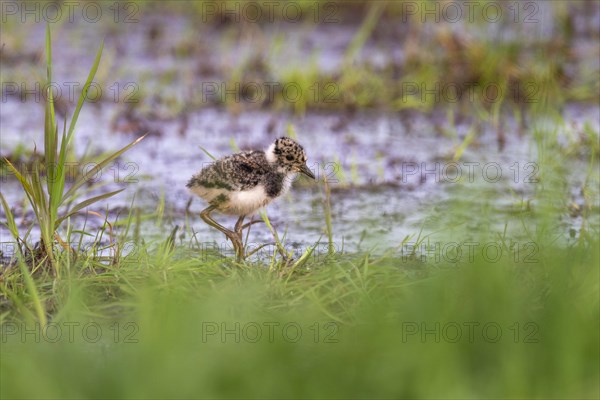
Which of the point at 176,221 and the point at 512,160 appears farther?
the point at 512,160

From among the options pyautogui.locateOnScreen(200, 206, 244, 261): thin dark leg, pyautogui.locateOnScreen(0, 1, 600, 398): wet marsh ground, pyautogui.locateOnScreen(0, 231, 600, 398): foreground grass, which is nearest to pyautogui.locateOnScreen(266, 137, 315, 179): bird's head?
pyautogui.locateOnScreen(0, 1, 600, 398): wet marsh ground

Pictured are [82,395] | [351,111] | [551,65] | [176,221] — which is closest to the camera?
[82,395]

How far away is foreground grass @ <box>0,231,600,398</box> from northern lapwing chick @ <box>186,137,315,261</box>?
0.60 meters

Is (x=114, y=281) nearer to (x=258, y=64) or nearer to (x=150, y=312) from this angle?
(x=150, y=312)

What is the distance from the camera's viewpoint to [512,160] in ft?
27.2

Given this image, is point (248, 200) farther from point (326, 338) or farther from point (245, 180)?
point (326, 338)

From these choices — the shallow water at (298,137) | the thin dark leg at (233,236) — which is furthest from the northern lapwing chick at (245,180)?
the shallow water at (298,137)

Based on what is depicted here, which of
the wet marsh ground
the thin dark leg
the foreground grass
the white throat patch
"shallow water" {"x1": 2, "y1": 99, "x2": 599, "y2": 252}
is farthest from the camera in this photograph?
"shallow water" {"x1": 2, "y1": 99, "x2": 599, "y2": 252}

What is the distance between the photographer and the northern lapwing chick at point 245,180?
5.77 m

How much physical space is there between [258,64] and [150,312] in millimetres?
6464

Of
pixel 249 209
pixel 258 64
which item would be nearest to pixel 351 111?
pixel 258 64

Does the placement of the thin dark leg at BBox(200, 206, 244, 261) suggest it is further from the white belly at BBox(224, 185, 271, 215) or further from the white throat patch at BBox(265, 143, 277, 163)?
the white throat patch at BBox(265, 143, 277, 163)

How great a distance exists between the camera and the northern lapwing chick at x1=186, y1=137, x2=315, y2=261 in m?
5.77

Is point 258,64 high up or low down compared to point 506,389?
up
